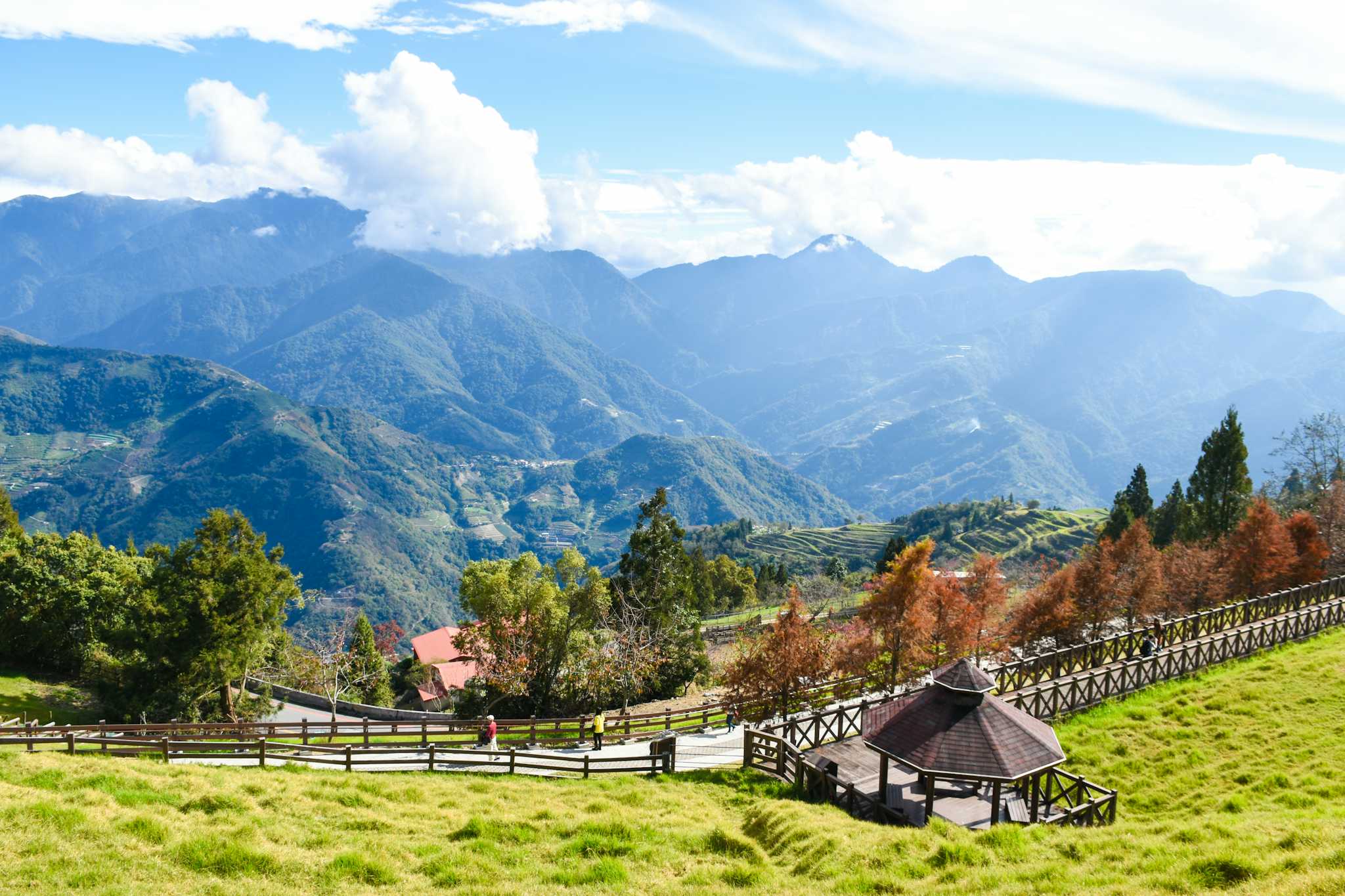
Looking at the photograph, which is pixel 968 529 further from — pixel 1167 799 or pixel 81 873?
pixel 81 873

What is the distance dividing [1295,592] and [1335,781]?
2067cm

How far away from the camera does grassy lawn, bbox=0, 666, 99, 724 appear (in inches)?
1371

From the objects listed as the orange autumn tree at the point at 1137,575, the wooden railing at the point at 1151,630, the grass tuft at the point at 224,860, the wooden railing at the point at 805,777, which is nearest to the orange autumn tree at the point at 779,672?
the wooden railing at the point at 805,777

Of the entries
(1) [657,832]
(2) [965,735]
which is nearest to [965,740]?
(2) [965,735]

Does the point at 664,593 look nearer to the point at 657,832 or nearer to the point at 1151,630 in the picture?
the point at 1151,630

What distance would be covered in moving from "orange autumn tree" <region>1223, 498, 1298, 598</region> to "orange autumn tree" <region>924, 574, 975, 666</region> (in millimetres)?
14969

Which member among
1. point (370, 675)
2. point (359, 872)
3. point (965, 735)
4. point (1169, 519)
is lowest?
point (370, 675)

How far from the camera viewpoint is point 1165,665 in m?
26.4

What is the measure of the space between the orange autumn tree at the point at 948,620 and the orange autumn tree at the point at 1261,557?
1497cm

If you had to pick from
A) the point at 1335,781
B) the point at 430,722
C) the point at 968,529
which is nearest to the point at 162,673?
the point at 430,722

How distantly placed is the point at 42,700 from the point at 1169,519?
85.8m

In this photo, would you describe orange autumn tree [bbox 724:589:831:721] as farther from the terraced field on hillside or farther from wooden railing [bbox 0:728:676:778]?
the terraced field on hillside

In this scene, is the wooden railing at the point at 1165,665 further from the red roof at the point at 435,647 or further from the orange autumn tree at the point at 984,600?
the red roof at the point at 435,647

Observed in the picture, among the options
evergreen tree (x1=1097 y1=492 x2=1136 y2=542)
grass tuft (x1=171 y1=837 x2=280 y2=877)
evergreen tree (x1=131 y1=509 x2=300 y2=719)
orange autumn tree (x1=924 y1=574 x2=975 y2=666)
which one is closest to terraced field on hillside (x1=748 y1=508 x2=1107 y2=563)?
evergreen tree (x1=1097 y1=492 x2=1136 y2=542)
